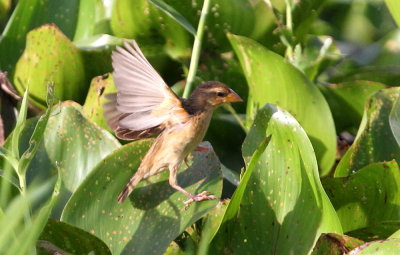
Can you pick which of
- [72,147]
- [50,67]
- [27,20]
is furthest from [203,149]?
[27,20]

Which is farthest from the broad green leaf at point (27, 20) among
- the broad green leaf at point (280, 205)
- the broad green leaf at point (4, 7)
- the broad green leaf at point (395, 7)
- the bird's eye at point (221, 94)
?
the broad green leaf at point (280, 205)

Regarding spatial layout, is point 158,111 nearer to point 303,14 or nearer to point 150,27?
point 150,27

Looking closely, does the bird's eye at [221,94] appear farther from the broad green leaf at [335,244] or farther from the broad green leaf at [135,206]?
the broad green leaf at [335,244]

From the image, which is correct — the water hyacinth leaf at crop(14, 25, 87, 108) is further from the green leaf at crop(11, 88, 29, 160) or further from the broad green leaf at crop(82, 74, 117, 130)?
the green leaf at crop(11, 88, 29, 160)

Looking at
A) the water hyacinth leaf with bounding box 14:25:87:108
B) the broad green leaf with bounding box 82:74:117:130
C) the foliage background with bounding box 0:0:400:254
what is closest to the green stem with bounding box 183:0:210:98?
the foliage background with bounding box 0:0:400:254

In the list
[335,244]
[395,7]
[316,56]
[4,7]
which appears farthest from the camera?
[4,7]

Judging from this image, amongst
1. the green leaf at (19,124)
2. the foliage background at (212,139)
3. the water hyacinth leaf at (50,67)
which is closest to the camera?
the green leaf at (19,124)
